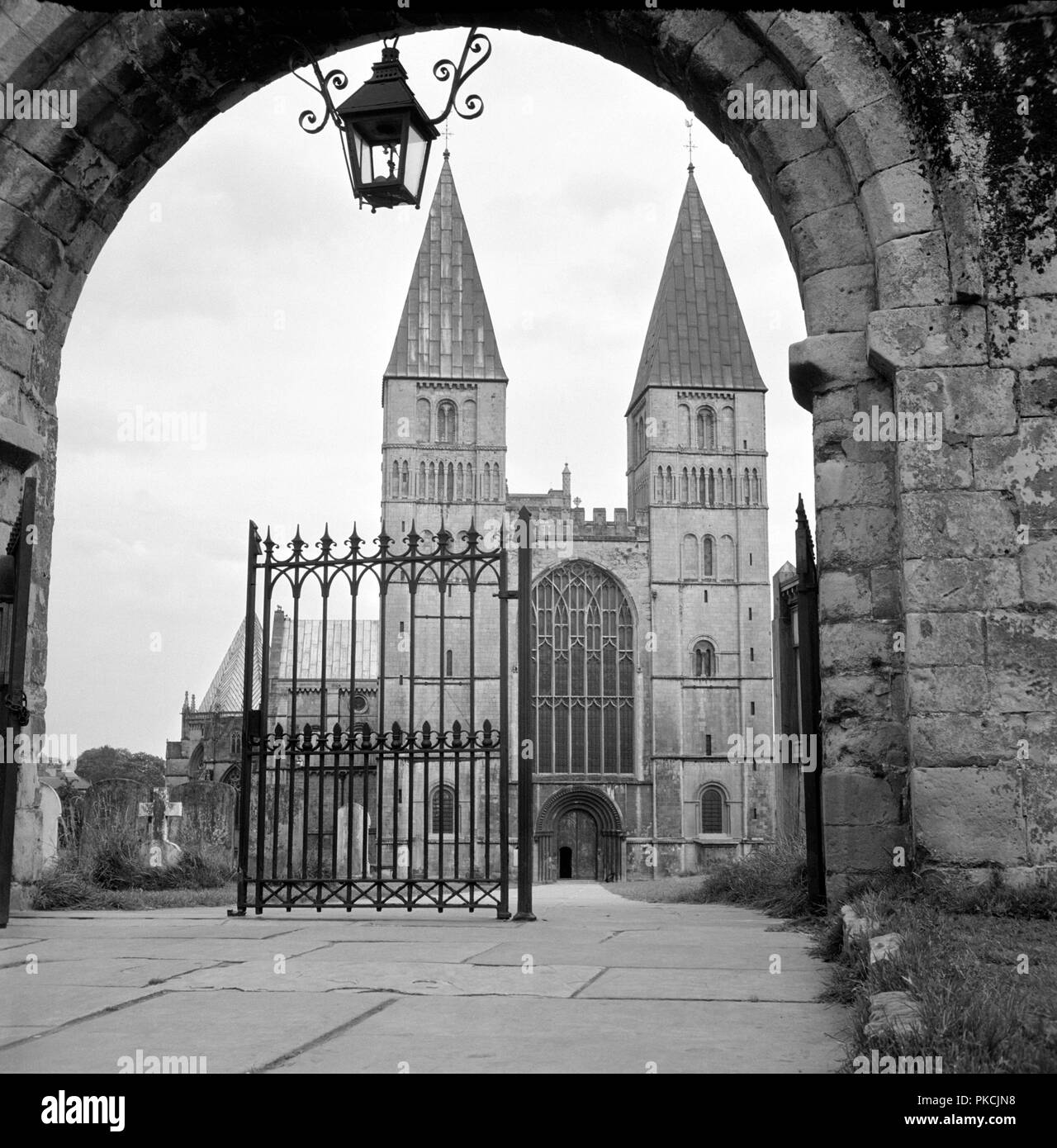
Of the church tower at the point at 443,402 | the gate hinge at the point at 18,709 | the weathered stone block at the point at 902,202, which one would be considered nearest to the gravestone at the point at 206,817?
the gate hinge at the point at 18,709

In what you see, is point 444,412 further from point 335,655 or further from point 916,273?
point 916,273

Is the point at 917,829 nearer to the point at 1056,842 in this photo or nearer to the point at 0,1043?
the point at 1056,842

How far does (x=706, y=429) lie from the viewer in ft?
158

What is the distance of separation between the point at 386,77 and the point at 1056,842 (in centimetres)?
425

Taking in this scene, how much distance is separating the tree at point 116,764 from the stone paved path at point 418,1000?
62.1m

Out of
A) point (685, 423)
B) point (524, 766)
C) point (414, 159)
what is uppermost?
point (685, 423)

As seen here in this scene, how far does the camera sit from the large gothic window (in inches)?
1778

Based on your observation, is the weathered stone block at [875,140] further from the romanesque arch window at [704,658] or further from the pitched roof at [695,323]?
the pitched roof at [695,323]

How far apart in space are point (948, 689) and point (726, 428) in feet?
145

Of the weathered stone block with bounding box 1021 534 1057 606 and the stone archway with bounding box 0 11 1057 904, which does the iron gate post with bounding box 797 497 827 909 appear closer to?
the stone archway with bounding box 0 11 1057 904

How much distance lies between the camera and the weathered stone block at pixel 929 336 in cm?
481

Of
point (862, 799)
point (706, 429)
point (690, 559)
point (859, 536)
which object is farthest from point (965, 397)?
point (706, 429)

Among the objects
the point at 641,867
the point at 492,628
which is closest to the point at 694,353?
the point at 492,628

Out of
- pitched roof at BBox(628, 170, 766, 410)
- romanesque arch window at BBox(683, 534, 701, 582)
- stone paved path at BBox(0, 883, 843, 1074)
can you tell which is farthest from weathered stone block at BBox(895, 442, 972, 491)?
pitched roof at BBox(628, 170, 766, 410)
